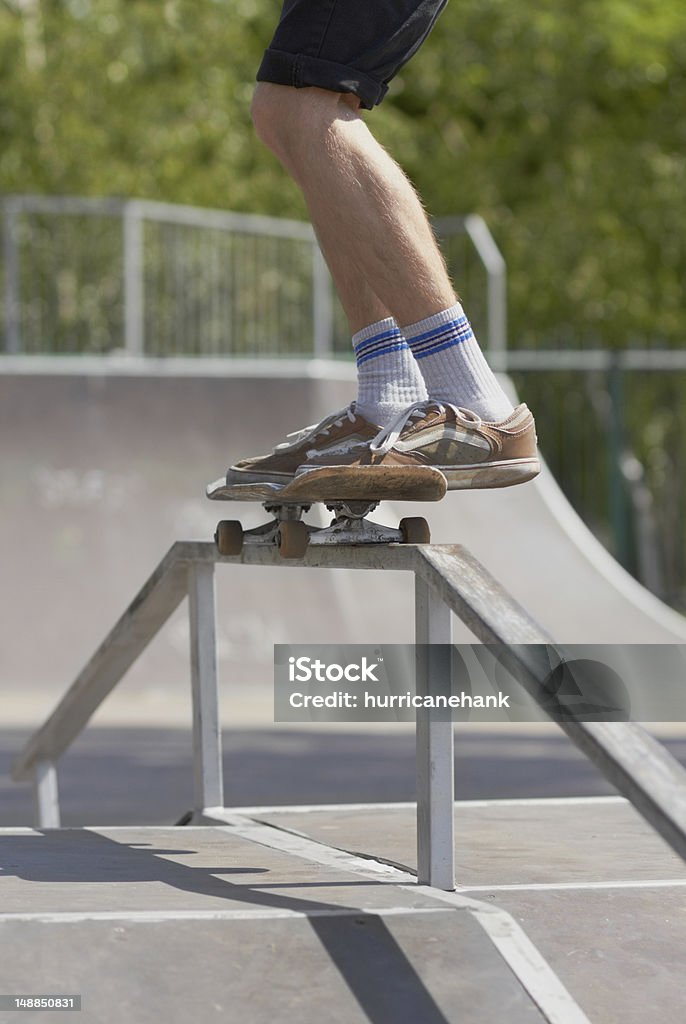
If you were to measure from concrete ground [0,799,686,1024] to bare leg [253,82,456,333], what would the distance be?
1.13 metres

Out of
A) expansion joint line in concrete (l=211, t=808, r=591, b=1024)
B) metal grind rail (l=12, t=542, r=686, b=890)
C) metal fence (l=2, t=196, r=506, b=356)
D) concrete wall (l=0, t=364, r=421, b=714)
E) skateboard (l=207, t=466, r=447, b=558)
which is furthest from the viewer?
metal fence (l=2, t=196, r=506, b=356)

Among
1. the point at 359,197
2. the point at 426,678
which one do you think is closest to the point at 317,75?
the point at 359,197

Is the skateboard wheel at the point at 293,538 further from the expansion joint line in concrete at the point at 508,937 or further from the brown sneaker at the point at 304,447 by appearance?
the expansion joint line in concrete at the point at 508,937

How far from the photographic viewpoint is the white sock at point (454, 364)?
128 inches

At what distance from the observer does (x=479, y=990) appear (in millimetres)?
2402

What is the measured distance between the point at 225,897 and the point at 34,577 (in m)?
7.95

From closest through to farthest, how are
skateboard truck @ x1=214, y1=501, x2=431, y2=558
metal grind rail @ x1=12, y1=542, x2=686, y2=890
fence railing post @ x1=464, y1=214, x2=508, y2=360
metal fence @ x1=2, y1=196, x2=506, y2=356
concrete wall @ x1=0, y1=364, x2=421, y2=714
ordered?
metal grind rail @ x1=12, y1=542, x2=686, y2=890 → skateboard truck @ x1=214, y1=501, x2=431, y2=558 → concrete wall @ x1=0, y1=364, x2=421, y2=714 → metal fence @ x1=2, y1=196, x2=506, y2=356 → fence railing post @ x1=464, y1=214, x2=508, y2=360

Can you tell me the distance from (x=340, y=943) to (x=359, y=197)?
4.79 feet

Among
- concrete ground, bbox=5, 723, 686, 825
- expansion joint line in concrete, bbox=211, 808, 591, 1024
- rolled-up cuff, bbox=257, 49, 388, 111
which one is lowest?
concrete ground, bbox=5, 723, 686, 825

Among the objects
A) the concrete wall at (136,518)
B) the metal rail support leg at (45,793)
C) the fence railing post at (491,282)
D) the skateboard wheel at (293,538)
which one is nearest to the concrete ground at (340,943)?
the skateboard wheel at (293,538)

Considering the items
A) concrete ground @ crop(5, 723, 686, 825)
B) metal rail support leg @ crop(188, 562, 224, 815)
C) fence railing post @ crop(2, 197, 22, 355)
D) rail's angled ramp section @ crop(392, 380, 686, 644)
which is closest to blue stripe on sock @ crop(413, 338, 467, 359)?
metal rail support leg @ crop(188, 562, 224, 815)

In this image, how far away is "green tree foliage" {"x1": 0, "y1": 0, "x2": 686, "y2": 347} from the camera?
15852 mm

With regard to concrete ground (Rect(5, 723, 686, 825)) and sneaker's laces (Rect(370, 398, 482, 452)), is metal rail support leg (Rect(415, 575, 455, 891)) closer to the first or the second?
sneaker's laces (Rect(370, 398, 482, 452))

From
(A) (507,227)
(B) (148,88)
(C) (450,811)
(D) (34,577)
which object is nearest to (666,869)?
(C) (450,811)
